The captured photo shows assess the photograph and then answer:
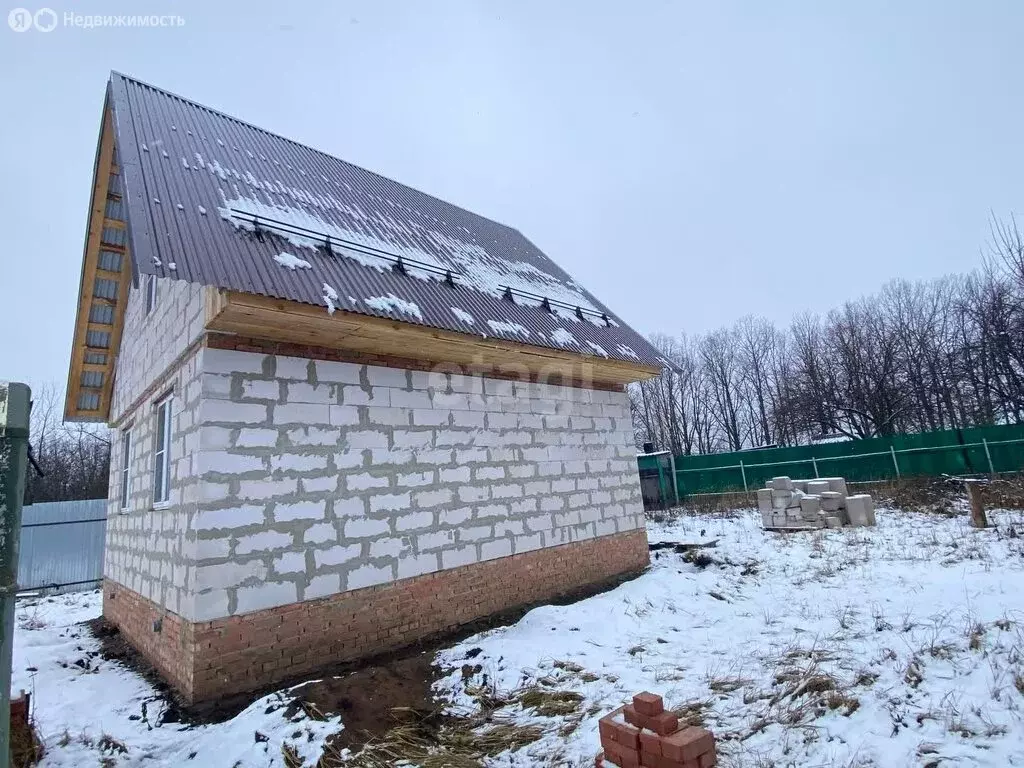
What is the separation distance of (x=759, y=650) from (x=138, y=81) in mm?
10793

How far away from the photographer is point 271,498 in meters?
5.14

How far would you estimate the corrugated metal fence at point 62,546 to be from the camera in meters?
13.2

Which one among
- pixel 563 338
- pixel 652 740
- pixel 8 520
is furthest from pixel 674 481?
pixel 8 520

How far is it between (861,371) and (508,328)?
30838 millimetres

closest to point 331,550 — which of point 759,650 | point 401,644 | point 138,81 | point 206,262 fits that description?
point 401,644

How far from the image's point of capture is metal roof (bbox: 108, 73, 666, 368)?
5129 millimetres

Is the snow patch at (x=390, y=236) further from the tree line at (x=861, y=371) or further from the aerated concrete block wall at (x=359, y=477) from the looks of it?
the tree line at (x=861, y=371)

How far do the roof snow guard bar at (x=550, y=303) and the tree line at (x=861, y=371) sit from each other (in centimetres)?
1453

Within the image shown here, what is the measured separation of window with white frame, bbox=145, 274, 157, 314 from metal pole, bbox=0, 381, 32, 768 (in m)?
6.37

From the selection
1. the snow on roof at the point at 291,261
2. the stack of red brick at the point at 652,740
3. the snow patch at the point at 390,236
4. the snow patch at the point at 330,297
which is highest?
the snow patch at the point at 390,236

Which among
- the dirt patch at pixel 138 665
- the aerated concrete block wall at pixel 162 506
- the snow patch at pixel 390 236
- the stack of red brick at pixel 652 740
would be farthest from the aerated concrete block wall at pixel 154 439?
the stack of red brick at pixel 652 740

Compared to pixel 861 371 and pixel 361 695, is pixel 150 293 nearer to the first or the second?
pixel 361 695

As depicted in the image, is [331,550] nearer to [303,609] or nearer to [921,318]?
[303,609]

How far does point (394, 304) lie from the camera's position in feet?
19.1
